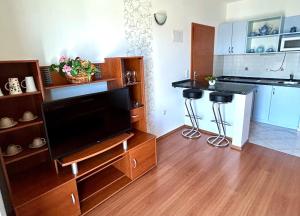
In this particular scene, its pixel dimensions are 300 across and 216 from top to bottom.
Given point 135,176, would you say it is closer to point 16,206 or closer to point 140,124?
point 140,124

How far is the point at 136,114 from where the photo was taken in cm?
250

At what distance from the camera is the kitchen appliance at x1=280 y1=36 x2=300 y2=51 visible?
3.51 meters

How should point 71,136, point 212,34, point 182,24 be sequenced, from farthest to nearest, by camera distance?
point 212,34 → point 182,24 → point 71,136

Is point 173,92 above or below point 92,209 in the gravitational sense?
above

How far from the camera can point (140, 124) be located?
2.66m

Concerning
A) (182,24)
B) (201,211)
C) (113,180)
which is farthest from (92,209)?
(182,24)

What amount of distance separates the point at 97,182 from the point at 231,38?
13.1 ft

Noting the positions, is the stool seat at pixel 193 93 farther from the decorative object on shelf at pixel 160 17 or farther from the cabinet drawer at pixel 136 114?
the decorative object on shelf at pixel 160 17

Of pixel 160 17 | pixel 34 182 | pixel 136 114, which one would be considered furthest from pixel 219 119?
pixel 34 182

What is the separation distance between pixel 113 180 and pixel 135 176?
10.5 inches

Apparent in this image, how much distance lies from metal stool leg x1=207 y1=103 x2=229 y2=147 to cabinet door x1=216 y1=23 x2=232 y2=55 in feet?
5.59

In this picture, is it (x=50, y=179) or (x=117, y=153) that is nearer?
(x=50, y=179)

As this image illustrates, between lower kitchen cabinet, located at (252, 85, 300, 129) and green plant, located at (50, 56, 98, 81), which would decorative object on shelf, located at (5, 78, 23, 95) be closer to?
green plant, located at (50, 56, 98, 81)

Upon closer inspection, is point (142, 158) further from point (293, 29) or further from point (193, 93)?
point (293, 29)
